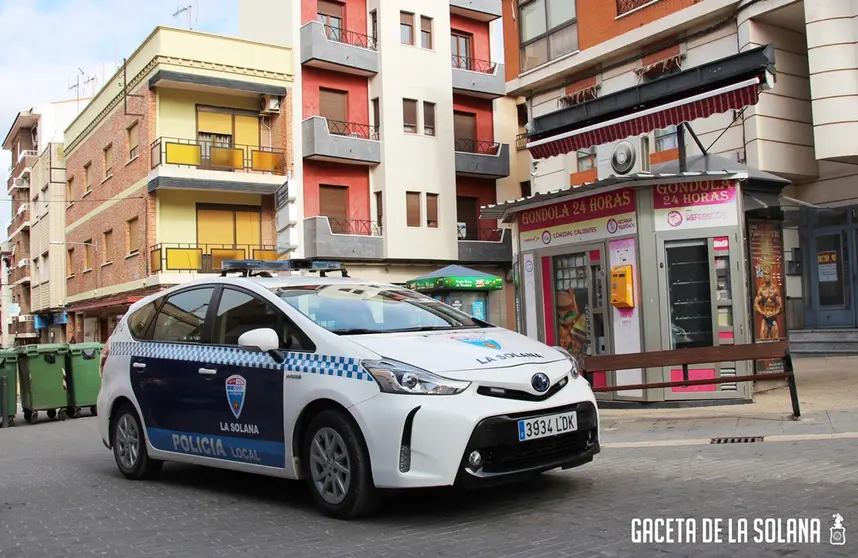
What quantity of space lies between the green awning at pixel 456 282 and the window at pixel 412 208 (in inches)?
429

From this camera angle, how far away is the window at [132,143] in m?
29.9

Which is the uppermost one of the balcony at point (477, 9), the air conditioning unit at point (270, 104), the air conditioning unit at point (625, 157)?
the balcony at point (477, 9)

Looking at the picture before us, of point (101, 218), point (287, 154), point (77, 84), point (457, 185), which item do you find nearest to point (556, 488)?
point (287, 154)

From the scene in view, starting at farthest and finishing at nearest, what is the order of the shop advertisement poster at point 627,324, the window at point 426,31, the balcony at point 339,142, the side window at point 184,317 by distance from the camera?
the window at point 426,31 < the balcony at point 339,142 < the shop advertisement poster at point 627,324 < the side window at point 184,317

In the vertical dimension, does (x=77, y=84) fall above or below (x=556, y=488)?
above

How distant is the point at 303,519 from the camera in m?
5.74

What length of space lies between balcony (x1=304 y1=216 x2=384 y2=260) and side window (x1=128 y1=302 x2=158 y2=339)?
20.9 meters

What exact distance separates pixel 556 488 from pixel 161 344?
3472 millimetres

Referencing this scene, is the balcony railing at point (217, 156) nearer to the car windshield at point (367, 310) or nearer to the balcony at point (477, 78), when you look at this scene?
the balcony at point (477, 78)

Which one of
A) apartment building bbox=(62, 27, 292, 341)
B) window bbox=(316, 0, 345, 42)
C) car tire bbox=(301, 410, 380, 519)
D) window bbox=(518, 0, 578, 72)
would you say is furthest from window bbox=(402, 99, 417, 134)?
car tire bbox=(301, 410, 380, 519)

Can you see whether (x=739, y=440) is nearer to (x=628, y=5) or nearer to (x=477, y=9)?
(x=628, y=5)

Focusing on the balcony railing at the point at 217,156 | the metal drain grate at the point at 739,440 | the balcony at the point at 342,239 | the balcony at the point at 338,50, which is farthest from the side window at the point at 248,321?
the balcony at the point at 338,50

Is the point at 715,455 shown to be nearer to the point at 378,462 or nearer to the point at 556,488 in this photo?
the point at 556,488

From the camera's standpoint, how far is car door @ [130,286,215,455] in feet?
22.4
